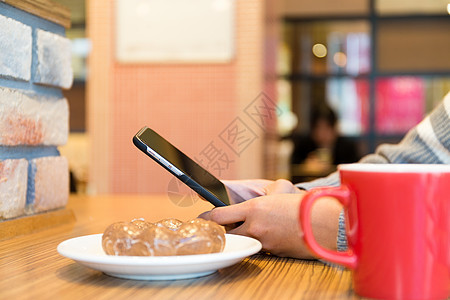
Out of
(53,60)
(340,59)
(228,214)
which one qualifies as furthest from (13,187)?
(340,59)

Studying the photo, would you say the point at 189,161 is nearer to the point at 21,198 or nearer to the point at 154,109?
the point at 21,198

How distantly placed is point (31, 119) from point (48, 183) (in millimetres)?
112

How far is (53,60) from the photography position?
0.90 metres

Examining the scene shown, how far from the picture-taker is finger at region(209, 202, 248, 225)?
0.63 m

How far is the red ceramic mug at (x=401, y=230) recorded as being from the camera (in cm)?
43

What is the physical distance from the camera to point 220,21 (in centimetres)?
262

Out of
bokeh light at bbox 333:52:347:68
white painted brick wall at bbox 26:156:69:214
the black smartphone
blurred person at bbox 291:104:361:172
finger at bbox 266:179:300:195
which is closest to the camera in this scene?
the black smartphone

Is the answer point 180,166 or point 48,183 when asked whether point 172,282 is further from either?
Answer: point 48,183

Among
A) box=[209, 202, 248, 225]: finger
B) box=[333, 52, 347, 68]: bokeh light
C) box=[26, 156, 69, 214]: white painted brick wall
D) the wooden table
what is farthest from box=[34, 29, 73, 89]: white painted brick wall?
box=[333, 52, 347, 68]: bokeh light

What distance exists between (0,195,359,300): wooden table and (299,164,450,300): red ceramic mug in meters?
0.04

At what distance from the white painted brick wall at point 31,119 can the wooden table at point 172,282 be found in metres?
0.17

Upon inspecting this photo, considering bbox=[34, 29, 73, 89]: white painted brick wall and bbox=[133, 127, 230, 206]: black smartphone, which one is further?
bbox=[34, 29, 73, 89]: white painted brick wall

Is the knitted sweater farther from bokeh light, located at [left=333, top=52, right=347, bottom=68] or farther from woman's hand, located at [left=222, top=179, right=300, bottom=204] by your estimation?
bokeh light, located at [left=333, top=52, right=347, bottom=68]

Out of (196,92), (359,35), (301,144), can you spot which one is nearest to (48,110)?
(196,92)
